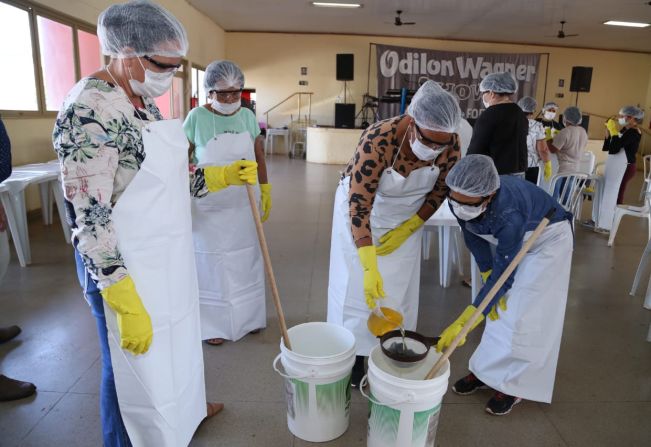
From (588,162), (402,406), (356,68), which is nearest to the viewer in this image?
(402,406)

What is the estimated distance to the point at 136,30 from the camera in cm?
112

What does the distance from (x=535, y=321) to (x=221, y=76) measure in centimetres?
165

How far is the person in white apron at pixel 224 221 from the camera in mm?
2012

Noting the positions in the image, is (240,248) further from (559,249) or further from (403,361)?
(559,249)

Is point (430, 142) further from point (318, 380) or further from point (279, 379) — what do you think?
point (279, 379)

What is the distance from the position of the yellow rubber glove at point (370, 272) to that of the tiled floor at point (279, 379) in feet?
1.64

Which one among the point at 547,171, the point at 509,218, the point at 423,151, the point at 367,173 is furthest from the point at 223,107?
the point at 547,171

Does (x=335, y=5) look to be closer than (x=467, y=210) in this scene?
No

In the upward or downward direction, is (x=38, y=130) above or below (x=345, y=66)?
below

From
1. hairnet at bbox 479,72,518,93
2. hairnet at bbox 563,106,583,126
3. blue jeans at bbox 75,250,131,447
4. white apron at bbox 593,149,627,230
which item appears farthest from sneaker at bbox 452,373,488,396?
hairnet at bbox 563,106,583,126

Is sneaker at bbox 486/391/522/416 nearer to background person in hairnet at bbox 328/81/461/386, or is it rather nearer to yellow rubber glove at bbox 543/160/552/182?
background person in hairnet at bbox 328/81/461/386

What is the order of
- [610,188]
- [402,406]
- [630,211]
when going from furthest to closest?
[610,188], [630,211], [402,406]

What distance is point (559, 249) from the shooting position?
1.62 metres

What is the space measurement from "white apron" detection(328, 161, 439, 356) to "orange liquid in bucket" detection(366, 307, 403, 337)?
2.8 inches
